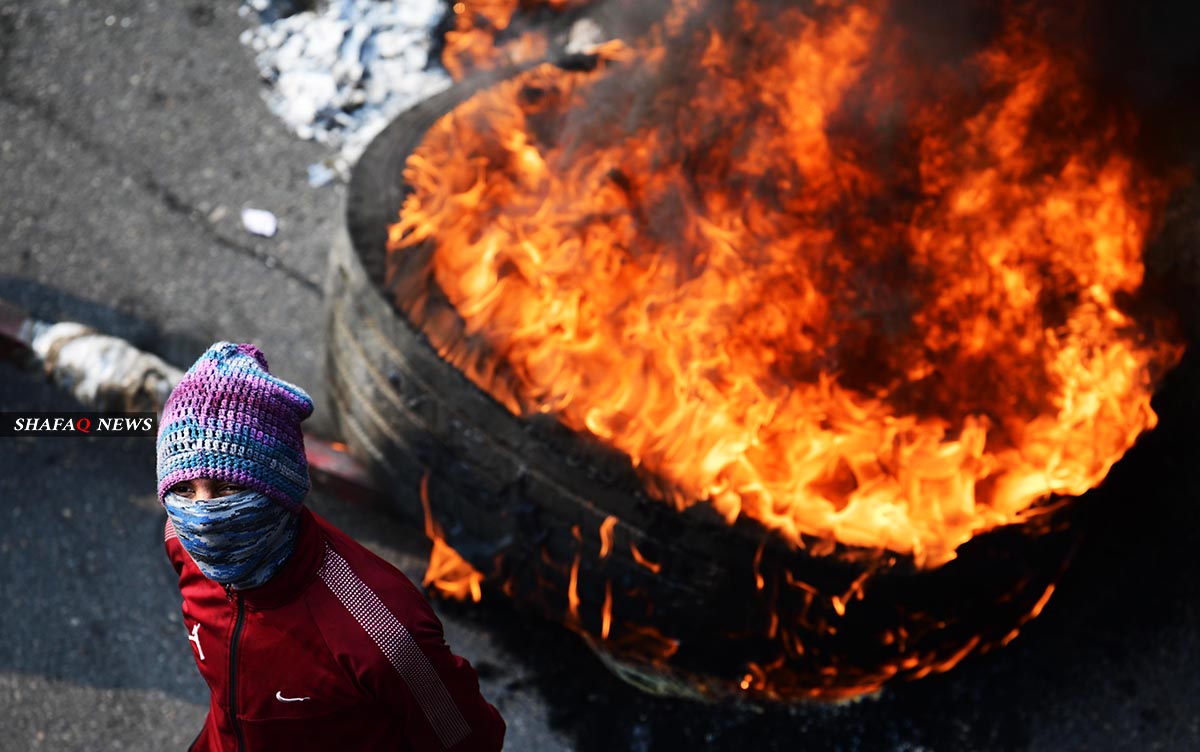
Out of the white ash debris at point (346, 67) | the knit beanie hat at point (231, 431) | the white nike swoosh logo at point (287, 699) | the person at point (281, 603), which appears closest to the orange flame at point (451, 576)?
the person at point (281, 603)

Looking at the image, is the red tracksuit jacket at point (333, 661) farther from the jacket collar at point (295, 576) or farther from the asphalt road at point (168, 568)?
the asphalt road at point (168, 568)

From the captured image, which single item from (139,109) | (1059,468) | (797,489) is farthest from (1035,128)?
(139,109)

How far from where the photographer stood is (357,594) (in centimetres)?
213

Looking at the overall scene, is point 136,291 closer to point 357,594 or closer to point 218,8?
point 218,8

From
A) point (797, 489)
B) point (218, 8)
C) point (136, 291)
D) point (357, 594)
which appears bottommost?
point (136, 291)

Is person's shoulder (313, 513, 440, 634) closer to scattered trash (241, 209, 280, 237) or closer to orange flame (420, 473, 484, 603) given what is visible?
orange flame (420, 473, 484, 603)

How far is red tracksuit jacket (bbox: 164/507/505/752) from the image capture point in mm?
2102

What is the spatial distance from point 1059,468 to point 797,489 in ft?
2.82

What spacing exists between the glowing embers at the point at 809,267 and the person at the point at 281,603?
115 centimetres

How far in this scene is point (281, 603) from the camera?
211 centimetres

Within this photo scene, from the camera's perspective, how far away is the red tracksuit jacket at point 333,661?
6.89ft

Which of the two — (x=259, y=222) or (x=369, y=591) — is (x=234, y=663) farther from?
(x=259, y=222)

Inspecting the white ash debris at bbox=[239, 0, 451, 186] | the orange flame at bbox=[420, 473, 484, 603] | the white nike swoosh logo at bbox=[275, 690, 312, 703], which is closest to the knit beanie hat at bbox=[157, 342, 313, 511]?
the white nike swoosh logo at bbox=[275, 690, 312, 703]

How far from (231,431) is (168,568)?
94.4 inches
